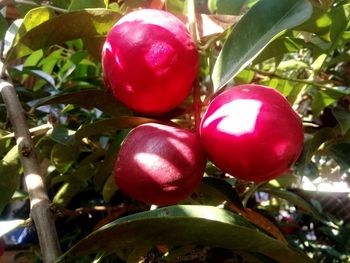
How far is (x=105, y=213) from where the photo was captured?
45.5 inches

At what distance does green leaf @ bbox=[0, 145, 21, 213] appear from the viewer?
0.60 m

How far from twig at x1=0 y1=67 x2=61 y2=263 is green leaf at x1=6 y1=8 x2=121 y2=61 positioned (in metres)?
0.06

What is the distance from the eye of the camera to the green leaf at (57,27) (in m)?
0.57

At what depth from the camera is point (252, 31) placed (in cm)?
50

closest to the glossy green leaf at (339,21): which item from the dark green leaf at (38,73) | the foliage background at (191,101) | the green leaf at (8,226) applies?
the foliage background at (191,101)

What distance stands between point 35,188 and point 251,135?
22 centimetres

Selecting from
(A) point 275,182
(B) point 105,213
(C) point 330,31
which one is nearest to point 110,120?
(C) point 330,31

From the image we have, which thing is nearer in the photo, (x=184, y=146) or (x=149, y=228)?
(x=149, y=228)

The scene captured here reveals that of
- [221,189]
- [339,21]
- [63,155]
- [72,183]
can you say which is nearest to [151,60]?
[221,189]

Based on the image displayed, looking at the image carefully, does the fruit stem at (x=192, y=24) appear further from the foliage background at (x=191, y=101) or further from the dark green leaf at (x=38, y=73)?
the dark green leaf at (x=38, y=73)

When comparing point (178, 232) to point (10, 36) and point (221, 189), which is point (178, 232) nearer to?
point (221, 189)

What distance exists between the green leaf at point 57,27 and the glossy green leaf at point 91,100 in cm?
7

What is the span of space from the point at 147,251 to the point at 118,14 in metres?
0.31

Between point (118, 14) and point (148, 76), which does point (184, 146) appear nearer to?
point (148, 76)
